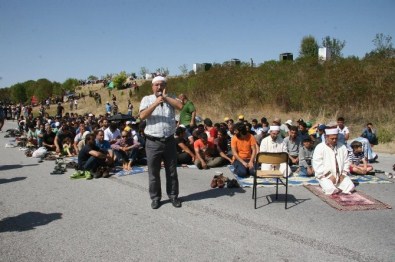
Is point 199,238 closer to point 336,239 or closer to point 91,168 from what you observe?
point 336,239

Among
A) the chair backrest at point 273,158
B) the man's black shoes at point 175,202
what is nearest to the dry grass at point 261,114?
the chair backrest at point 273,158

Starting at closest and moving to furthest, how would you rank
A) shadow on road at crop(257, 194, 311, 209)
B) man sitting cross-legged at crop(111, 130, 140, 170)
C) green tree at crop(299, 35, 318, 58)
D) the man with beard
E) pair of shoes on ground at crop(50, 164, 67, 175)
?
1. shadow on road at crop(257, 194, 311, 209)
2. the man with beard
3. pair of shoes on ground at crop(50, 164, 67, 175)
4. man sitting cross-legged at crop(111, 130, 140, 170)
5. green tree at crop(299, 35, 318, 58)

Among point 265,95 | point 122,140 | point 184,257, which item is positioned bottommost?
point 184,257

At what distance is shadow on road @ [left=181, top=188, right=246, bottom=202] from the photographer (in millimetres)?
6840

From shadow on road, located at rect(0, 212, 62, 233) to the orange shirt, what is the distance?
4.43 m

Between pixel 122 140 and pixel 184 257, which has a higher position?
pixel 122 140

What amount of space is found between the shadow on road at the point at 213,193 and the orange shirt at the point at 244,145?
4.65ft

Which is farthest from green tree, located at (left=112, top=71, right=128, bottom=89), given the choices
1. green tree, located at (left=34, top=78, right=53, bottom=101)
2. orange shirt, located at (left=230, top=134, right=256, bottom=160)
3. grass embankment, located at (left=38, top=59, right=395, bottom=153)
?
orange shirt, located at (left=230, top=134, right=256, bottom=160)

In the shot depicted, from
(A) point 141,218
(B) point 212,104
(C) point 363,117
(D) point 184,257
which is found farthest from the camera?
(B) point 212,104

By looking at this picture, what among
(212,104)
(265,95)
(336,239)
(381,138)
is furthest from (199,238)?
(212,104)

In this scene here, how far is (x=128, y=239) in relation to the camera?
15.7 feet

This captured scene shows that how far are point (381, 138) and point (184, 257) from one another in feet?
37.2

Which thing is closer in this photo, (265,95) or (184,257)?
(184,257)

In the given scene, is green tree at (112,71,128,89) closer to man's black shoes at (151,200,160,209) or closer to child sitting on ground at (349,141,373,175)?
child sitting on ground at (349,141,373,175)
